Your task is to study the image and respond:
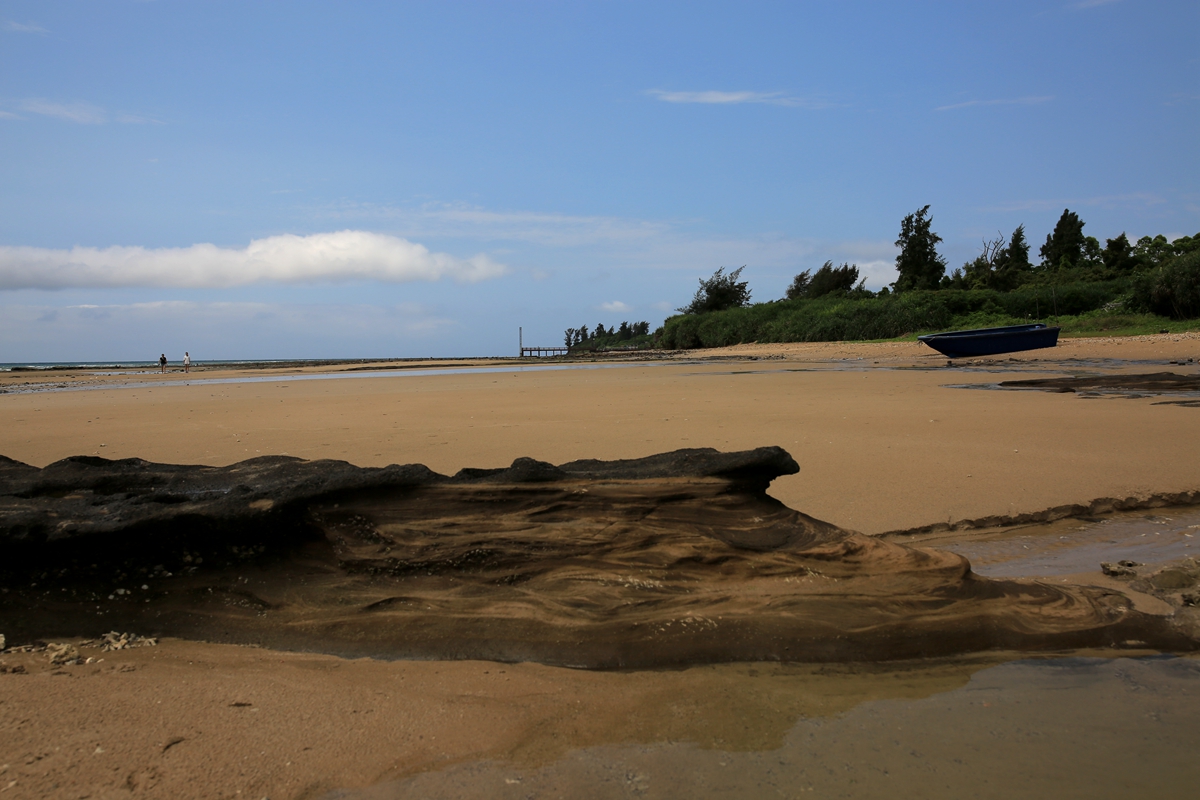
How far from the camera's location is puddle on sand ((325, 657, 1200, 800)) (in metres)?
1.63

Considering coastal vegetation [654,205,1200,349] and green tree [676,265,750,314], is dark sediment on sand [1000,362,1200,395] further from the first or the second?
green tree [676,265,750,314]

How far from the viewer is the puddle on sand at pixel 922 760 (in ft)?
5.36

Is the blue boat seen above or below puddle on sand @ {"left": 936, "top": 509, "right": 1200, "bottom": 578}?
above

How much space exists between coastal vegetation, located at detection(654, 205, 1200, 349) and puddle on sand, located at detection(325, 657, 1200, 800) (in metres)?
26.4

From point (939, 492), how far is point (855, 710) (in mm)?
2744

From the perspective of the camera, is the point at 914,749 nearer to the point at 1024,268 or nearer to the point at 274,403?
the point at 274,403

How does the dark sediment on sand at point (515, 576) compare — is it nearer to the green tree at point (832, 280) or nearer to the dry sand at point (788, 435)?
the dry sand at point (788, 435)

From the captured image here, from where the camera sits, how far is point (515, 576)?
2.64 meters

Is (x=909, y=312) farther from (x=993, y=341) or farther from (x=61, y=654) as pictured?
(x=61, y=654)

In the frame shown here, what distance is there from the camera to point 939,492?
439cm

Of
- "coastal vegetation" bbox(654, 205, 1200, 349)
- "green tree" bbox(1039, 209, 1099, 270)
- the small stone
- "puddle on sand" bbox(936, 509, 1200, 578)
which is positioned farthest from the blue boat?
"green tree" bbox(1039, 209, 1099, 270)

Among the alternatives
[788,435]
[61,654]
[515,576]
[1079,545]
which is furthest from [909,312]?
[61,654]

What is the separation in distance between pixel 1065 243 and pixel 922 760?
5989 cm

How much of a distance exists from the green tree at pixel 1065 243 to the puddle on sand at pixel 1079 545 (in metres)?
52.7
